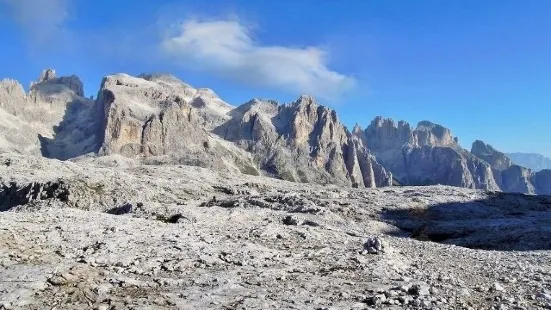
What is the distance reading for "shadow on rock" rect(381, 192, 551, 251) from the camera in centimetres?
4881

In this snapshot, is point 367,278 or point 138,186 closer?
point 367,278

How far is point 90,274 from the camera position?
18.8 meters

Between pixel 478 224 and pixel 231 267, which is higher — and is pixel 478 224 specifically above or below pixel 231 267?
above

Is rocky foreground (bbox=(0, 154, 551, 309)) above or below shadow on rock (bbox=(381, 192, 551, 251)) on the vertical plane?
below

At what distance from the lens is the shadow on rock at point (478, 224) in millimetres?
48812

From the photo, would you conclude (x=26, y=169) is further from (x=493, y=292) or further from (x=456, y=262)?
(x=493, y=292)

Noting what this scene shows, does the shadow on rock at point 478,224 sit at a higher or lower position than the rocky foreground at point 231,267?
higher

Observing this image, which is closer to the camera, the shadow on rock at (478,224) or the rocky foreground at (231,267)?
the rocky foreground at (231,267)

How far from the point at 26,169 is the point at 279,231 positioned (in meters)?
62.2

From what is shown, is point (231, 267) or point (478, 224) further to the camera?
point (478, 224)

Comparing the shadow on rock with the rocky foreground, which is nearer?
the rocky foreground

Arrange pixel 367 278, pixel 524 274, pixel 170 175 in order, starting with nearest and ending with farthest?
1. pixel 367 278
2. pixel 524 274
3. pixel 170 175

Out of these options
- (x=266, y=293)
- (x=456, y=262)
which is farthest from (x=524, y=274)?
(x=266, y=293)

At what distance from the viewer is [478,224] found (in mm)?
60844
